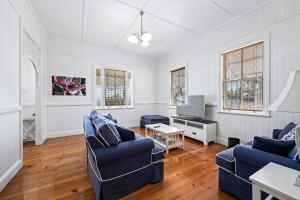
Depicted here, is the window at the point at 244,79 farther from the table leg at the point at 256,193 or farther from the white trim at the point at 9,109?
the white trim at the point at 9,109

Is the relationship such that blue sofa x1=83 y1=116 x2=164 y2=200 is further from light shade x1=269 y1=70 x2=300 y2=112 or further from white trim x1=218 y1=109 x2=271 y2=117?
white trim x1=218 y1=109 x2=271 y2=117

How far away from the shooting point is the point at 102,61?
480 centimetres

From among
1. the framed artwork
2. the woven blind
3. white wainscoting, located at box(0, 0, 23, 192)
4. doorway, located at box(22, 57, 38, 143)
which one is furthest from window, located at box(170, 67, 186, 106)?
doorway, located at box(22, 57, 38, 143)

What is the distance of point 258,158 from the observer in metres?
1.34

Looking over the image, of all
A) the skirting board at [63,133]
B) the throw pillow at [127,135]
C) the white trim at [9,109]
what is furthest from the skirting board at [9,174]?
the skirting board at [63,133]

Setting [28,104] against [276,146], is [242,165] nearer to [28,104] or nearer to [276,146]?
[276,146]

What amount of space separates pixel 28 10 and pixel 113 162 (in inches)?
128

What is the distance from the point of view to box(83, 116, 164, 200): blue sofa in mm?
1484

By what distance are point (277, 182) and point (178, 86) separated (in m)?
4.25

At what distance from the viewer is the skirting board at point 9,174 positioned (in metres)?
1.78

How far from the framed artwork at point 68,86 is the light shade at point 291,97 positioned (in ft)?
15.3

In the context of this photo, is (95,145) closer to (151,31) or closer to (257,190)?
(257,190)

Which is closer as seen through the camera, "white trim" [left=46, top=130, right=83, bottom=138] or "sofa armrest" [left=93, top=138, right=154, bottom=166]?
"sofa armrest" [left=93, top=138, right=154, bottom=166]

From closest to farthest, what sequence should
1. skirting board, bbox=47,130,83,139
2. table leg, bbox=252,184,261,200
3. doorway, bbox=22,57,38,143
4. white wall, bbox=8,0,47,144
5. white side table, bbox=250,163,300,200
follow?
white side table, bbox=250,163,300,200, table leg, bbox=252,184,261,200, white wall, bbox=8,0,47,144, doorway, bbox=22,57,38,143, skirting board, bbox=47,130,83,139
